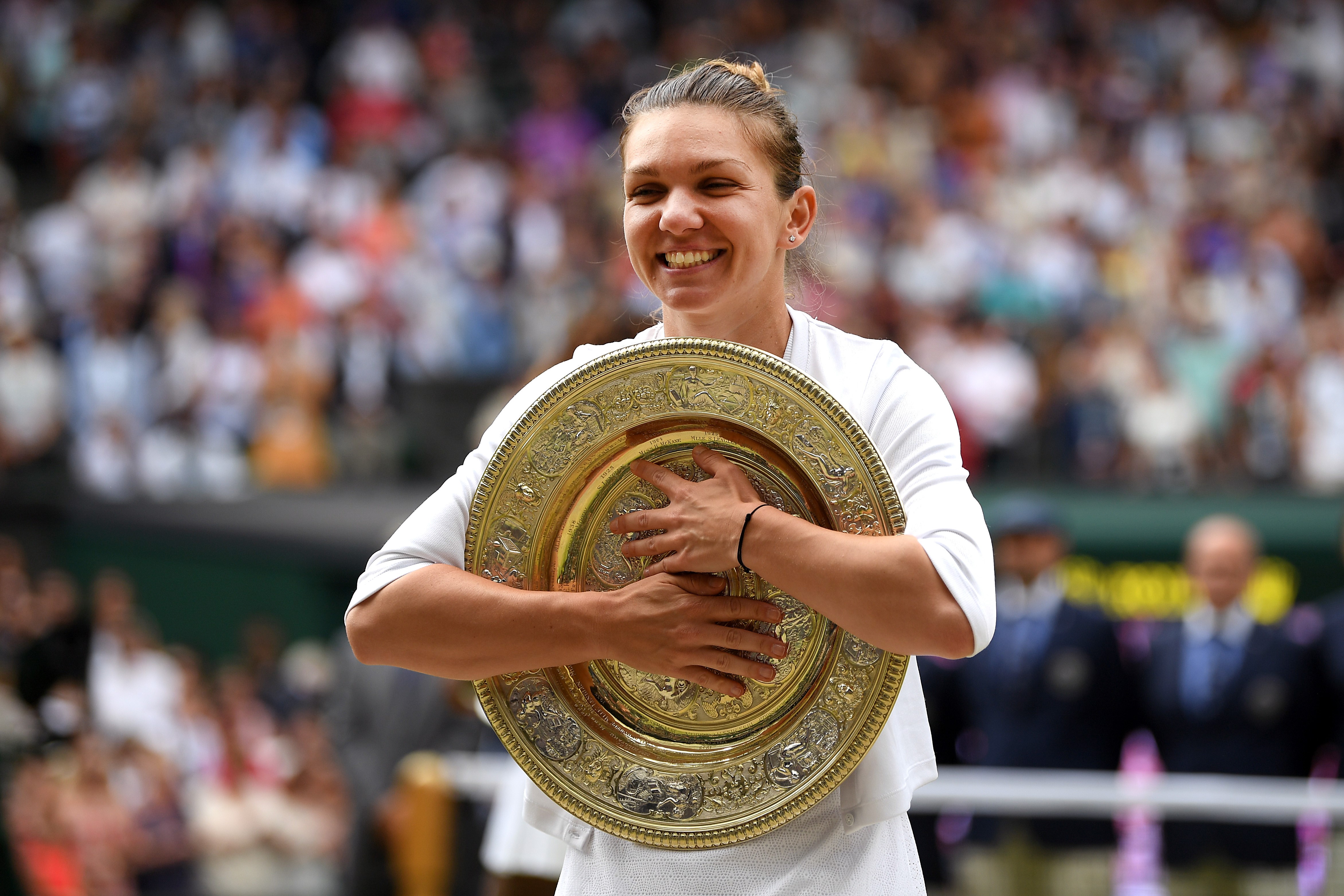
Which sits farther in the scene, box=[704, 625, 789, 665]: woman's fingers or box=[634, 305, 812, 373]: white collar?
box=[634, 305, 812, 373]: white collar

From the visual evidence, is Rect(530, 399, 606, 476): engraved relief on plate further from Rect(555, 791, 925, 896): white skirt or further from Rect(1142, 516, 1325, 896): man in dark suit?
Rect(1142, 516, 1325, 896): man in dark suit

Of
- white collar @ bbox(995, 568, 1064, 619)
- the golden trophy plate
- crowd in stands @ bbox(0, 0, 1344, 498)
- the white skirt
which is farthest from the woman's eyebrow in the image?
crowd in stands @ bbox(0, 0, 1344, 498)

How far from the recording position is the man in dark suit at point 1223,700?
5355mm

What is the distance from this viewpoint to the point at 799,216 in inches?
80.7

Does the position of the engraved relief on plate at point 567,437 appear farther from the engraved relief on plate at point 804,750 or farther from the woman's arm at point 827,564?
the engraved relief on plate at point 804,750

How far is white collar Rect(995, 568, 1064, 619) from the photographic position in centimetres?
602

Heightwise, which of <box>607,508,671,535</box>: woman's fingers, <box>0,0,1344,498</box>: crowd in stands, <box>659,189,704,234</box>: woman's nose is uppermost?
<box>0,0,1344,498</box>: crowd in stands

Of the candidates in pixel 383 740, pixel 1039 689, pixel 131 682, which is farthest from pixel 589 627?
pixel 131 682

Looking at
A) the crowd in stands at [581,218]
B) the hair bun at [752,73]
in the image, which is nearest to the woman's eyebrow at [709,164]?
the hair bun at [752,73]

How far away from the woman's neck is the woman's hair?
15 cm

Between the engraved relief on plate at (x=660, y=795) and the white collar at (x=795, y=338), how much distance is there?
51 cm

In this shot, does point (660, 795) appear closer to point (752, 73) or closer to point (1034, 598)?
point (752, 73)

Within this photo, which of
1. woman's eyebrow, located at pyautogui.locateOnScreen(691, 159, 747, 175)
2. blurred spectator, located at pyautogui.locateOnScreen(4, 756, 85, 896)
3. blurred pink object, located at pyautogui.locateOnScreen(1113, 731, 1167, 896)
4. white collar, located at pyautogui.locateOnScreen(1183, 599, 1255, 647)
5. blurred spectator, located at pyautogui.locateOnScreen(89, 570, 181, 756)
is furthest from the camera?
blurred spectator, located at pyautogui.locateOnScreen(89, 570, 181, 756)

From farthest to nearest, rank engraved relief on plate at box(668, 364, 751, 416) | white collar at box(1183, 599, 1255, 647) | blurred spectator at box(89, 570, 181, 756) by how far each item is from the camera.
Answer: blurred spectator at box(89, 570, 181, 756)
white collar at box(1183, 599, 1255, 647)
engraved relief on plate at box(668, 364, 751, 416)
